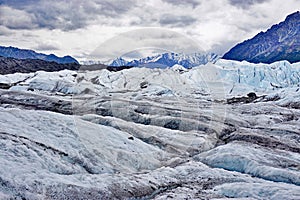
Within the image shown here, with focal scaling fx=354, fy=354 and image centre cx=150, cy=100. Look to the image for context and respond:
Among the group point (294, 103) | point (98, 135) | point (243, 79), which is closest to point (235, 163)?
point (98, 135)

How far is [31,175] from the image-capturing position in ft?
54.2

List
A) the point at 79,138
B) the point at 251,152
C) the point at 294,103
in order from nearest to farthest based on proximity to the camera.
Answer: the point at 79,138 → the point at 251,152 → the point at 294,103

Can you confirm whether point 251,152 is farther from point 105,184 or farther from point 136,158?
point 105,184

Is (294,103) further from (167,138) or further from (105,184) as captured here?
(105,184)

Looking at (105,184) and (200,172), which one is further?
(200,172)

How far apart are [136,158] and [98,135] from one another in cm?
337

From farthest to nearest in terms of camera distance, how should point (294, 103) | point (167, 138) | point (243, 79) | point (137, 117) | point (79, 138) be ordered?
point (243, 79)
point (294, 103)
point (137, 117)
point (167, 138)
point (79, 138)

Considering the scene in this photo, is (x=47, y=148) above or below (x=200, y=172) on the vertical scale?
above

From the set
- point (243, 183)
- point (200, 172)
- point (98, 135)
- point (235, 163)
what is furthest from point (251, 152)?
point (98, 135)

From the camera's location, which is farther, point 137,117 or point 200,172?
point 137,117

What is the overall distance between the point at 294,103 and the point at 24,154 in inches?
2428

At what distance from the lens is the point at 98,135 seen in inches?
987

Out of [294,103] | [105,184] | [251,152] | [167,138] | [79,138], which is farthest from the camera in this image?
[294,103]

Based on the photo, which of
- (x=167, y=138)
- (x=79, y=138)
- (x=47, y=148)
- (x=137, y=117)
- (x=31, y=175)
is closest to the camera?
(x=31, y=175)
